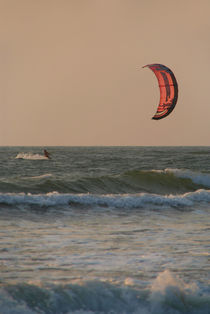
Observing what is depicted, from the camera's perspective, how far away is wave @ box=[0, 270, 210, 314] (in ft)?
17.9

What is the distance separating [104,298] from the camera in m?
5.70

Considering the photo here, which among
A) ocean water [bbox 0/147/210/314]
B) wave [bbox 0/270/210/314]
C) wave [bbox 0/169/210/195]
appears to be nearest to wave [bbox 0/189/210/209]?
ocean water [bbox 0/147/210/314]

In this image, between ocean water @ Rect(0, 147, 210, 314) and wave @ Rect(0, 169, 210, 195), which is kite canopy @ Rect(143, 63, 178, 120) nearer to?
wave @ Rect(0, 169, 210, 195)

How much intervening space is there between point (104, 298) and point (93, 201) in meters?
8.12

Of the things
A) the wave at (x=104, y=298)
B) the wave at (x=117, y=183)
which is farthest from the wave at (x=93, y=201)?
the wave at (x=104, y=298)

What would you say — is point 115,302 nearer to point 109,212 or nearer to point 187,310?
point 187,310

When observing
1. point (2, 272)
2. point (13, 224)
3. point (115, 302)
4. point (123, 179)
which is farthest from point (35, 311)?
point (123, 179)

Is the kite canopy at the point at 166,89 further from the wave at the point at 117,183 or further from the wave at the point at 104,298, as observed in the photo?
the wave at the point at 104,298

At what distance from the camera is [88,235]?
9.27m

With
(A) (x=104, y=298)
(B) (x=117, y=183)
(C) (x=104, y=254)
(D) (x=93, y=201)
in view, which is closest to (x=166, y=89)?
(B) (x=117, y=183)

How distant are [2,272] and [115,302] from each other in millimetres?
1764

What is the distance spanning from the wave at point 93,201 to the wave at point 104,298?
719cm

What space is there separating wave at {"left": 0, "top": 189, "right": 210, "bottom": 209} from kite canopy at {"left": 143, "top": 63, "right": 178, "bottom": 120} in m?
7.26

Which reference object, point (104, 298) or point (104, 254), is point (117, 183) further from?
point (104, 298)
